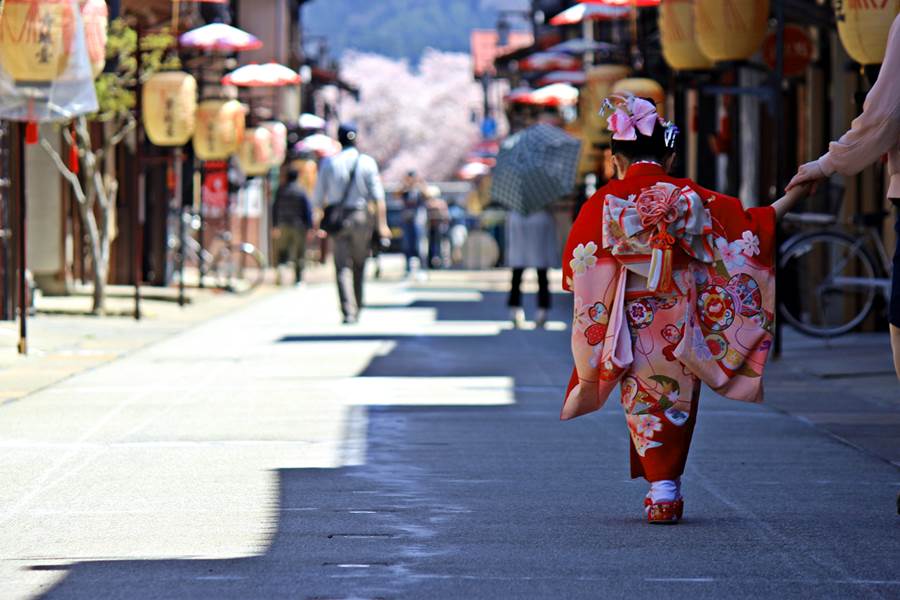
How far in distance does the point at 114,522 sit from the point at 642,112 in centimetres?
259

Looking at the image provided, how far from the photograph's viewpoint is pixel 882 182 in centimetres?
1952

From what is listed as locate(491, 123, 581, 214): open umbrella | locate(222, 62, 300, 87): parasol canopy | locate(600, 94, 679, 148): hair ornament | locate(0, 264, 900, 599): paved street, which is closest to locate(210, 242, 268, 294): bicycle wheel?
locate(222, 62, 300, 87): parasol canopy

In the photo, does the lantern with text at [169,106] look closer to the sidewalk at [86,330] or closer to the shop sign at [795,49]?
the sidewalk at [86,330]

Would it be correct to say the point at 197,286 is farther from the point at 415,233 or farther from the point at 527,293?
the point at 415,233

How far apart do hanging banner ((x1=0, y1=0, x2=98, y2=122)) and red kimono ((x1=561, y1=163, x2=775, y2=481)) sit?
31.3 feet

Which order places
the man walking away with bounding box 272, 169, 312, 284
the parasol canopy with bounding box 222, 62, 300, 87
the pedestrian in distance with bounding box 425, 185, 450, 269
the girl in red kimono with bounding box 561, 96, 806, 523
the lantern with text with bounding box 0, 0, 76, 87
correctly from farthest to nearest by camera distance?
1. the pedestrian in distance with bounding box 425, 185, 450, 269
2. the man walking away with bounding box 272, 169, 312, 284
3. the parasol canopy with bounding box 222, 62, 300, 87
4. the lantern with text with bounding box 0, 0, 76, 87
5. the girl in red kimono with bounding box 561, 96, 806, 523

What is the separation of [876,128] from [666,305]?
108cm

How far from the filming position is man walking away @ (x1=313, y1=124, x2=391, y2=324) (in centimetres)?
2166

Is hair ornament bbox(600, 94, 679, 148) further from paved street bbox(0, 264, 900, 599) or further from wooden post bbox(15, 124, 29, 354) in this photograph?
wooden post bbox(15, 124, 29, 354)

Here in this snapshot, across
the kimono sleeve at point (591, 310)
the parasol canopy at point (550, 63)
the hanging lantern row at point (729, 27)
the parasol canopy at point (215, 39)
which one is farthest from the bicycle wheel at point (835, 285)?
the parasol canopy at point (550, 63)

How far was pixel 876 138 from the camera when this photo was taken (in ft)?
26.3

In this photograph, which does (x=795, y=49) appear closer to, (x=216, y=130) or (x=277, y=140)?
(x=216, y=130)

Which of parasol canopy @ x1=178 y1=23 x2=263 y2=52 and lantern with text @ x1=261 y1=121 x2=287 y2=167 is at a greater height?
parasol canopy @ x1=178 y1=23 x2=263 y2=52

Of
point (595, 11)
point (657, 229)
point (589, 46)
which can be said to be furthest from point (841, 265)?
point (589, 46)
